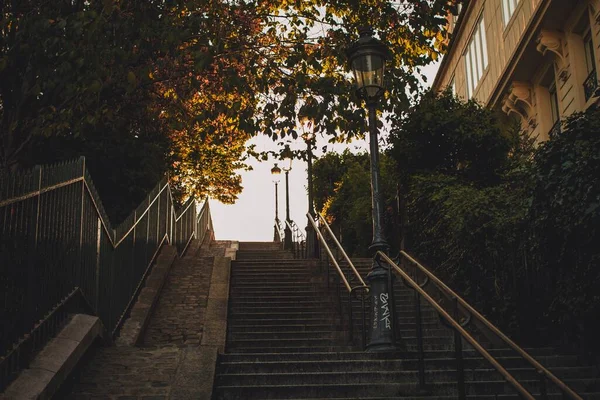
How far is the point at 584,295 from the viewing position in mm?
7816

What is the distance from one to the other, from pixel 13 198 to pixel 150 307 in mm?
5538

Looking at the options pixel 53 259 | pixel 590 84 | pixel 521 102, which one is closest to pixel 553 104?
pixel 521 102

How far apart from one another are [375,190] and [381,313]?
1.52 metres

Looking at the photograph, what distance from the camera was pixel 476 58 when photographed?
2488 cm

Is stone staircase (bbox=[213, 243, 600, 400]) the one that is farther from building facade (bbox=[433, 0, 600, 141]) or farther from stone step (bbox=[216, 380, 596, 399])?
building facade (bbox=[433, 0, 600, 141])

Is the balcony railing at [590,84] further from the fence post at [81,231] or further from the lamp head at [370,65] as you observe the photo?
the fence post at [81,231]

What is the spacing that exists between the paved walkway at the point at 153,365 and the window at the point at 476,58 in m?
15.8

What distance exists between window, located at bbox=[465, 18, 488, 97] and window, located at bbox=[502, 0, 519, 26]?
2316 millimetres

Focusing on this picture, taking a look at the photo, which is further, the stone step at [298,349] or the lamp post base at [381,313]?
the stone step at [298,349]

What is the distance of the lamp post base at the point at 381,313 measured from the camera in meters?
8.42

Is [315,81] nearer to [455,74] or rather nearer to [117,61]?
[117,61]

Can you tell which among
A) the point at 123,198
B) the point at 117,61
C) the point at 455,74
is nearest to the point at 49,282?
the point at 117,61

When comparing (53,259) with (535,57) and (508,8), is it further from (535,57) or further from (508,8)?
(508,8)

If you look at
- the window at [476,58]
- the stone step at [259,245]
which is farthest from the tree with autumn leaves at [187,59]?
the stone step at [259,245]
